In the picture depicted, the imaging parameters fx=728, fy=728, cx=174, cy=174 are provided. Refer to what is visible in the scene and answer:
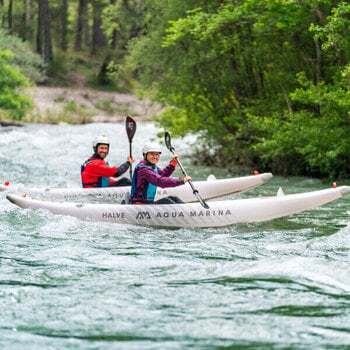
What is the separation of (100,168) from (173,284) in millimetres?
5513

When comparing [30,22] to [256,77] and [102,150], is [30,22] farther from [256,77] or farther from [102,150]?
[102,150]

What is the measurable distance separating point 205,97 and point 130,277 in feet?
36.2

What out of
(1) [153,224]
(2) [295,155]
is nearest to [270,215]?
(1) [153,224]

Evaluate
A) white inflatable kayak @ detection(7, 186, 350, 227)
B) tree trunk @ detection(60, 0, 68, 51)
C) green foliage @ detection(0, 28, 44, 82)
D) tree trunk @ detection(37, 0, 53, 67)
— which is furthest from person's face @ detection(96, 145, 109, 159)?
tree trunk @ detection(60, 0, 68, 51)

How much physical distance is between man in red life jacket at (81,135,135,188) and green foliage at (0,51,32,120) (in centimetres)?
1614

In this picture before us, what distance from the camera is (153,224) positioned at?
361 inches

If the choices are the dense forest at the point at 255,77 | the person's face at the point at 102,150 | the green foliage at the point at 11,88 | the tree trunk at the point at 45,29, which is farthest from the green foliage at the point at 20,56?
the person's face at the point at 102,150

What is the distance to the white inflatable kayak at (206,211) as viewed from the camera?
9.12 metres

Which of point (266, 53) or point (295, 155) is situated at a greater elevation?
point (266, 53)

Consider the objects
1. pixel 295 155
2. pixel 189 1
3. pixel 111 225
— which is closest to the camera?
pixel 111 225

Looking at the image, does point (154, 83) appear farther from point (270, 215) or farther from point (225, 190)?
point (270, 215)

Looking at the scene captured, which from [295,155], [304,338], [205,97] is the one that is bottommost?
[304,338]

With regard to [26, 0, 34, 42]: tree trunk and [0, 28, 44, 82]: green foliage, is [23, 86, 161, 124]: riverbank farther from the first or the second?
[26, 0, 34, 42]: tree trunk

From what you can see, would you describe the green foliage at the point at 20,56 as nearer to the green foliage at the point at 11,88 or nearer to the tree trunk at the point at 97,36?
the green foliage at the point at 11,88
